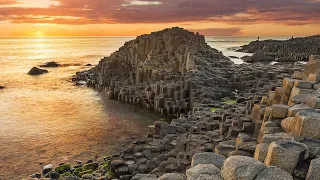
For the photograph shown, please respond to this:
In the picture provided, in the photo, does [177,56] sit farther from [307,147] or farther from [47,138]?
[307,147]

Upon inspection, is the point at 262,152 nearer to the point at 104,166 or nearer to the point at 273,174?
the point at 273,174

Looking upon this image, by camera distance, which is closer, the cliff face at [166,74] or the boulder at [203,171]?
the boulder at [203,171]

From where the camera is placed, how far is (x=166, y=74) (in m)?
32.1

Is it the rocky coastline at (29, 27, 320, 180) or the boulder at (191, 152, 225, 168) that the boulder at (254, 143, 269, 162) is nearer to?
the rocky coastline at (29, 27, 320, 180)

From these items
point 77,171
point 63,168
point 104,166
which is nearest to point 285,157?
point 104,166

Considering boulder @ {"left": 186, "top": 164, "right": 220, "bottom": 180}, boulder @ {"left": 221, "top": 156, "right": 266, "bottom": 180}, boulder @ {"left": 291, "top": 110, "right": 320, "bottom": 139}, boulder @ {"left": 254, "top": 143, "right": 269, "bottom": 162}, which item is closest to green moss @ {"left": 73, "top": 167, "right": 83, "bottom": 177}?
boulder @ {"left": 186, "top": 164, "right": 220, "bottom": 180}

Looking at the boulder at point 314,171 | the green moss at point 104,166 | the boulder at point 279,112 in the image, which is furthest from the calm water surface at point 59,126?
the boulder at point 314,171

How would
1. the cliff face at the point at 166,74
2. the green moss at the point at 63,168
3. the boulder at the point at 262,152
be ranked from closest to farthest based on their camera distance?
the boulder at the point at 262,152 → the green moss at the point at 63,168 → the cliff face at the point at 166,74

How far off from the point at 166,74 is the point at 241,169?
26230 mm

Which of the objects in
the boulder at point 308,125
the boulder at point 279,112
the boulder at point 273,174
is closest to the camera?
the boulder at point 273,174

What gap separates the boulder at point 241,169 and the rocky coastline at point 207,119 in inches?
0.7

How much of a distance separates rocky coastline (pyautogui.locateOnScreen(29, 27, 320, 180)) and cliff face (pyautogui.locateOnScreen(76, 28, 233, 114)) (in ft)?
0.27

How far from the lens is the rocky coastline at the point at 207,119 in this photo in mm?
6668

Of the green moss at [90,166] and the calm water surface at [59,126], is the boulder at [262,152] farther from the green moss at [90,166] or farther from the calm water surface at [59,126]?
the calm water surface at [59,126]
